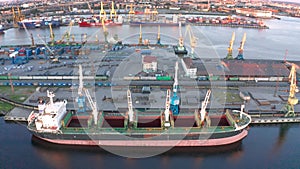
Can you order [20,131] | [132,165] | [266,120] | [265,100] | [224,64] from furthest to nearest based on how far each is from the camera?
[224,64], [265,100], [266,120], [20,131], [132,165]

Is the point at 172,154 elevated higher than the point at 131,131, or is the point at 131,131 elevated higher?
the point at 131,131

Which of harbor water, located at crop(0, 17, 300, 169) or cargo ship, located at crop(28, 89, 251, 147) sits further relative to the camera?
cargo ship, located at crop(28, 89, 251, 147)

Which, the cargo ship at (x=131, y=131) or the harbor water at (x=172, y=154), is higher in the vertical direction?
the cargo ship at (x=131, y=131)

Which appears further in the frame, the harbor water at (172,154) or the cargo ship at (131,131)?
the cargo ship at (131,131)

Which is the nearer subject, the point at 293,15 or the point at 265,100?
the point at 265,100

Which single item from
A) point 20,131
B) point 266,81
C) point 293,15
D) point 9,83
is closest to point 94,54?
point 9,83

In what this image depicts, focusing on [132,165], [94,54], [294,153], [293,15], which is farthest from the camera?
[293,15]

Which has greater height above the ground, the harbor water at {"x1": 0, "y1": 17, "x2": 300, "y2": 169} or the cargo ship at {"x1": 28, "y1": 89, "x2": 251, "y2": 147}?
the cargo ship at {"x1": 28, "y1": 89, "x2": 251, "y2": 147}

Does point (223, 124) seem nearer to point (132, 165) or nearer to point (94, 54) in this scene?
point (132, 165)

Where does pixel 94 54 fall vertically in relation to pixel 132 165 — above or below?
above
